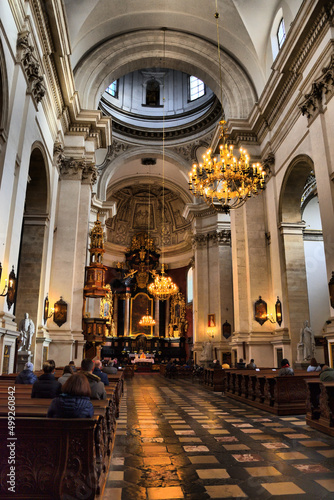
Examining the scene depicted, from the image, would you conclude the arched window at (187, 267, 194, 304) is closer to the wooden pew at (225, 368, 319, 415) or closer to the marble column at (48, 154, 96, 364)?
the marble column at (48, 154, 96, 364)

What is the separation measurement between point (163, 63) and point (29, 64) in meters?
8.63

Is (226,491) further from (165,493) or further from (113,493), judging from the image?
(113,493)

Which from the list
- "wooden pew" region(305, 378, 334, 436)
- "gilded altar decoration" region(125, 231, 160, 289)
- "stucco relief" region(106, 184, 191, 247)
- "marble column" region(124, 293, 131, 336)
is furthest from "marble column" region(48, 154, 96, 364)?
"marble column" region(124, 293, 131, 336)

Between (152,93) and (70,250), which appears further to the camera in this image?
(152,93)

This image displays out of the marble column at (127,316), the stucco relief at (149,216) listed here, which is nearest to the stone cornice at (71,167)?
the stucco relief at (149,216)

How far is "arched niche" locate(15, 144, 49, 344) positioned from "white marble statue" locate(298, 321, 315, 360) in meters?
7.31

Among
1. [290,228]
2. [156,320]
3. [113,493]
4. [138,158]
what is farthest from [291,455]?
[156,320]

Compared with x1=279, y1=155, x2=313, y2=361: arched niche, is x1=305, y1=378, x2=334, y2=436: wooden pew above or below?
below

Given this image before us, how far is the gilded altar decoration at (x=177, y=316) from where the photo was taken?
2619 cm

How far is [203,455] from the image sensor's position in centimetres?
397

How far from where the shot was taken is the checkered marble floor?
297 cm

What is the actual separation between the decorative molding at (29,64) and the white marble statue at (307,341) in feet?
30.4

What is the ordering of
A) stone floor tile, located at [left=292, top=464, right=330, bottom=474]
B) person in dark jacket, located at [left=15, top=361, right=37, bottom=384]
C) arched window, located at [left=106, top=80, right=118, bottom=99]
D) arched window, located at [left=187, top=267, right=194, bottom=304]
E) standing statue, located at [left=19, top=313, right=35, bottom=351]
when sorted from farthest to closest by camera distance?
arched window, located at [left=187, top=267, right=194, bottom=304]
arched window, located at [left=106, top=80, right=118, bottom=99]
standing statue, located at [left=19, top=313, right=35, bottom=351]
person in dark jacket, located at [left=15, top=361, right=37, bottom=384]
stone floor tile, located at [left=292, top=464, right=330, bottom=474]

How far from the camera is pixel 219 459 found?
381 cm
